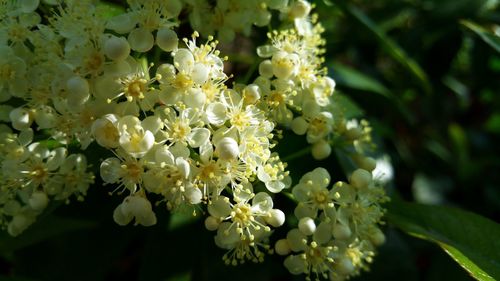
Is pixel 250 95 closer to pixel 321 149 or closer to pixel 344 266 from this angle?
pixel 321 149

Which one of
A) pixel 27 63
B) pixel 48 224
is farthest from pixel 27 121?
pixel 48 224

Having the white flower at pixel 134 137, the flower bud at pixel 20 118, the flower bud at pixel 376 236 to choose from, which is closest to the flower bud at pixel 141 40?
the white flower at pixel 134 137

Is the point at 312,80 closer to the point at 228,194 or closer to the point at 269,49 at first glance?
the point at 269,49

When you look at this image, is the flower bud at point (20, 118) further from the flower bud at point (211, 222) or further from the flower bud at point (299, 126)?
the flower bud at point (299, 126)

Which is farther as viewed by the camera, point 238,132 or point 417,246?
point 417,246

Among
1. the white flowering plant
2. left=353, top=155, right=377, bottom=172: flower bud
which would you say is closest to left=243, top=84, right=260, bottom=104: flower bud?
the white flowering plant

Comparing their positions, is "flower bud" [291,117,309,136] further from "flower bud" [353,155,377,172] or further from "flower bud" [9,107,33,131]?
"flower bud" [9,107,33,131]

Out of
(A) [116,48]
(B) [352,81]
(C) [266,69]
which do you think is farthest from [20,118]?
(B) [352,81]
